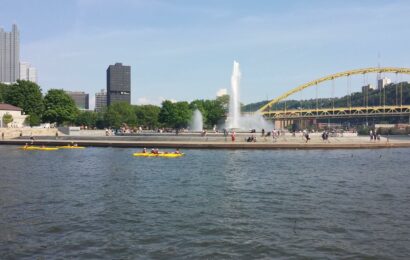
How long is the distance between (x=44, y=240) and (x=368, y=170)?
3229 cm

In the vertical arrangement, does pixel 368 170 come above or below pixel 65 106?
below

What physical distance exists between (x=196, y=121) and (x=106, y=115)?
4454 centimetres

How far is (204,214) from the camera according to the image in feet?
73.6

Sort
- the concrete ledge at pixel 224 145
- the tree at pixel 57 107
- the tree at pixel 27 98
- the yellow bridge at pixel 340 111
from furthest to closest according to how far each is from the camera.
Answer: the yellow bridge at pixel 340 111 < the tree at pixel 27 98 < the tree at pixel 57 107 < the concrete ledge at pixel 224 145

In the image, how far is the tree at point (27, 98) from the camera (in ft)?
408

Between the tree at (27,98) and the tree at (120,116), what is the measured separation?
33.5 m

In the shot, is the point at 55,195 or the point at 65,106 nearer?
the point at 55,195

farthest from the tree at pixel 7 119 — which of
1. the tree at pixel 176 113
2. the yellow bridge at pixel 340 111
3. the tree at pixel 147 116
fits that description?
the yellow bridge at pixel 340 111

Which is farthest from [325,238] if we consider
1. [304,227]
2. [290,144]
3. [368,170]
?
[290,144]

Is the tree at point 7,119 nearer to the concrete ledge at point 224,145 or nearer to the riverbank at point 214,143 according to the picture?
the riverbank at point 214,143

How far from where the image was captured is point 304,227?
1983cm

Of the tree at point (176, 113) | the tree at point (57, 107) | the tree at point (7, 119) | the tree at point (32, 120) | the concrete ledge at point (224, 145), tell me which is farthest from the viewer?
the tree at point (176, 113)

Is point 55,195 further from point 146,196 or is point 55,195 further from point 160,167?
point 160,167

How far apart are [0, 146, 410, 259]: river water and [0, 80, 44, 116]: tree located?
90667 mm
